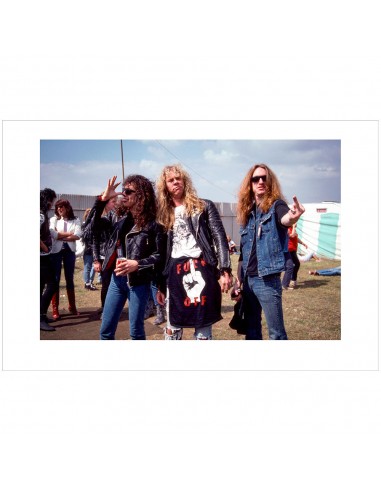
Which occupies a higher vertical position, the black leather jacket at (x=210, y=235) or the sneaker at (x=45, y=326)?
the black leather jacket at (x=210, y=235)

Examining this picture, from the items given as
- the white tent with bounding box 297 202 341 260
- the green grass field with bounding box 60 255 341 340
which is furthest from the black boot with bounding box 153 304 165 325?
the white tent with bounding box 297 202 341 260

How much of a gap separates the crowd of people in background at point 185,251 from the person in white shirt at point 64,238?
110 centimetres

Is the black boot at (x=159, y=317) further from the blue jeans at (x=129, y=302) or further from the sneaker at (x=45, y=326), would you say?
the blue jeans at (x=129, y=302)

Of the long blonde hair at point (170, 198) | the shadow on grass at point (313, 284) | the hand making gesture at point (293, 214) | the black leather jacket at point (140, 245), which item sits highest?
the long blonde hair at point (170, 198)

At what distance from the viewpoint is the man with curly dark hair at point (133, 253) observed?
9.04ft

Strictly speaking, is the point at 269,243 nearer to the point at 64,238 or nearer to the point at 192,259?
the point at 192,259

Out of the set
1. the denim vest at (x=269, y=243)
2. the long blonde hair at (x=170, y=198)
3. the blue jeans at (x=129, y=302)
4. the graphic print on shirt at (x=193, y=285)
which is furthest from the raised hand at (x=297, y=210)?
the blue jeans at (x=129, y=302)

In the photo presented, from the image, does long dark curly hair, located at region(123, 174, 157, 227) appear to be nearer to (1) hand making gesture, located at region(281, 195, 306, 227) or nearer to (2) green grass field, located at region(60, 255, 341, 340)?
(1) hand making gesture, located at region(281, 195, 306, 227)

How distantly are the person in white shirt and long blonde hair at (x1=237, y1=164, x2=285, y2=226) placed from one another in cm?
194

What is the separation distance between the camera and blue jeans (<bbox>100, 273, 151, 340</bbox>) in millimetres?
2748
